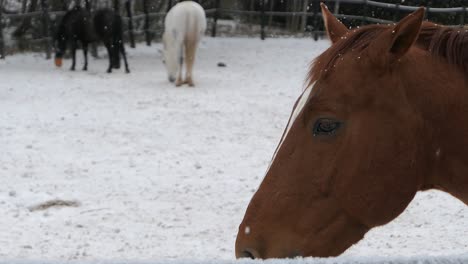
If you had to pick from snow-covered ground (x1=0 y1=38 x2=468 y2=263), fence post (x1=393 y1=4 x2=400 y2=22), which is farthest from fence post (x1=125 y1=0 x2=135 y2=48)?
fence post (x1=393 y1=4 x2=400 y2=22)

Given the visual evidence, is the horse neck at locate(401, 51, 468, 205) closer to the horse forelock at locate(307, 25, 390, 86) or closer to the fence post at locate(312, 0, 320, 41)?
the horse forelock at locate(307, 25, 390, 86)

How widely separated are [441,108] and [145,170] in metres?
4.15

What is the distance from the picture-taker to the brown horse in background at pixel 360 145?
1580mm

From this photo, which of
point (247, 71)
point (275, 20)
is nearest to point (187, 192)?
point (247, 71)

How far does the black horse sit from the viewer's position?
37.2 feet

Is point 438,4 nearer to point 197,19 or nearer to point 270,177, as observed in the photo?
point 197,19

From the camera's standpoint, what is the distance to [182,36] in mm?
10039

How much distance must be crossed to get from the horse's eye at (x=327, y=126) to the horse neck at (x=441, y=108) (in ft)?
0.68

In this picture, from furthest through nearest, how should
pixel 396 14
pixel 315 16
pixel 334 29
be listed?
pixel 315 16 → pixel 396 14 → pixel 334 29

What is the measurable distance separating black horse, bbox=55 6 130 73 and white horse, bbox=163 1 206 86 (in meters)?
1.40

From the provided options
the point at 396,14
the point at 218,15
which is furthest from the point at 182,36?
the point at 396,14

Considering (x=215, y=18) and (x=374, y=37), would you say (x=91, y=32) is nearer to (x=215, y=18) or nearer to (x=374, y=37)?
(x=215, y=18)

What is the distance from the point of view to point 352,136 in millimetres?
1587

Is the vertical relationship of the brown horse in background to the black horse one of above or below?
above
